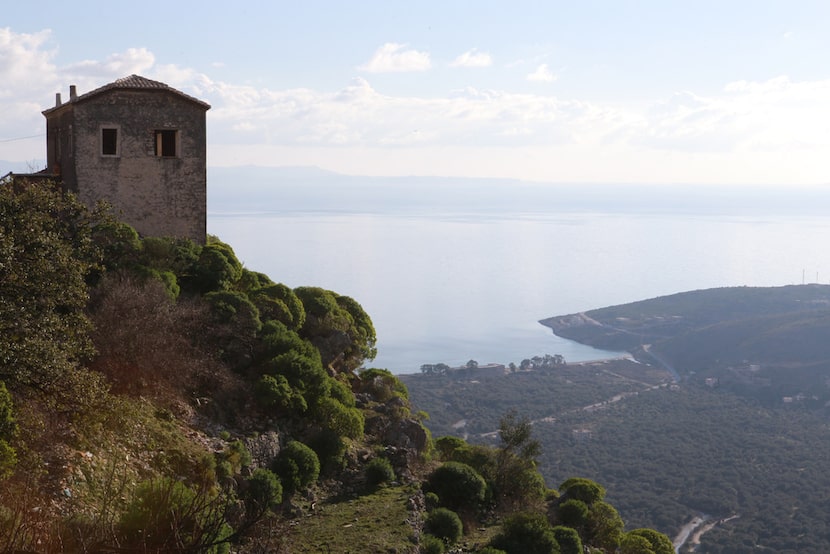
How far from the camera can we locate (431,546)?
52.1 ft

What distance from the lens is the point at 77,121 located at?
21016mm

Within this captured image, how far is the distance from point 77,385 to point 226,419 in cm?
449

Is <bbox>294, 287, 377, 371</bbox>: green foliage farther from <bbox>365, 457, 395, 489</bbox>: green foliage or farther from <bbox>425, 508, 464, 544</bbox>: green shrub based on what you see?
<bbox>425, 508, 464, 544</bbox>: green shrub

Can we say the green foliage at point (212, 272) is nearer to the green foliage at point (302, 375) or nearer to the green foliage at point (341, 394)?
the green foliage at point (302, 375)

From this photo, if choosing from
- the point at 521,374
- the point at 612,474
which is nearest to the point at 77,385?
the point at 612,474

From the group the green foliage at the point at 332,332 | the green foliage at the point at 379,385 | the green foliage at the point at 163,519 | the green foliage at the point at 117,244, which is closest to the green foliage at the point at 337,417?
the green foliage at the point at 332,332

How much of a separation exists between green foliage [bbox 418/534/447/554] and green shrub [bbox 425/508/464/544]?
579 millimetres

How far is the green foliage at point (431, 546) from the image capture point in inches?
623

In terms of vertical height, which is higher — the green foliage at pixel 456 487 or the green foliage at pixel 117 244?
the green foliage at pixel 117 244

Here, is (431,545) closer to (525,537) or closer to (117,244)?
(525,537)

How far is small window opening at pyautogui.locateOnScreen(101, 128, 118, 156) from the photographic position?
843 inches

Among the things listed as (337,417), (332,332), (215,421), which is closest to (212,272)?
(332,332)

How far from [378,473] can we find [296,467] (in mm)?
2201

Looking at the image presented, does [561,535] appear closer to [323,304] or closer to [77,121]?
[323,304]
